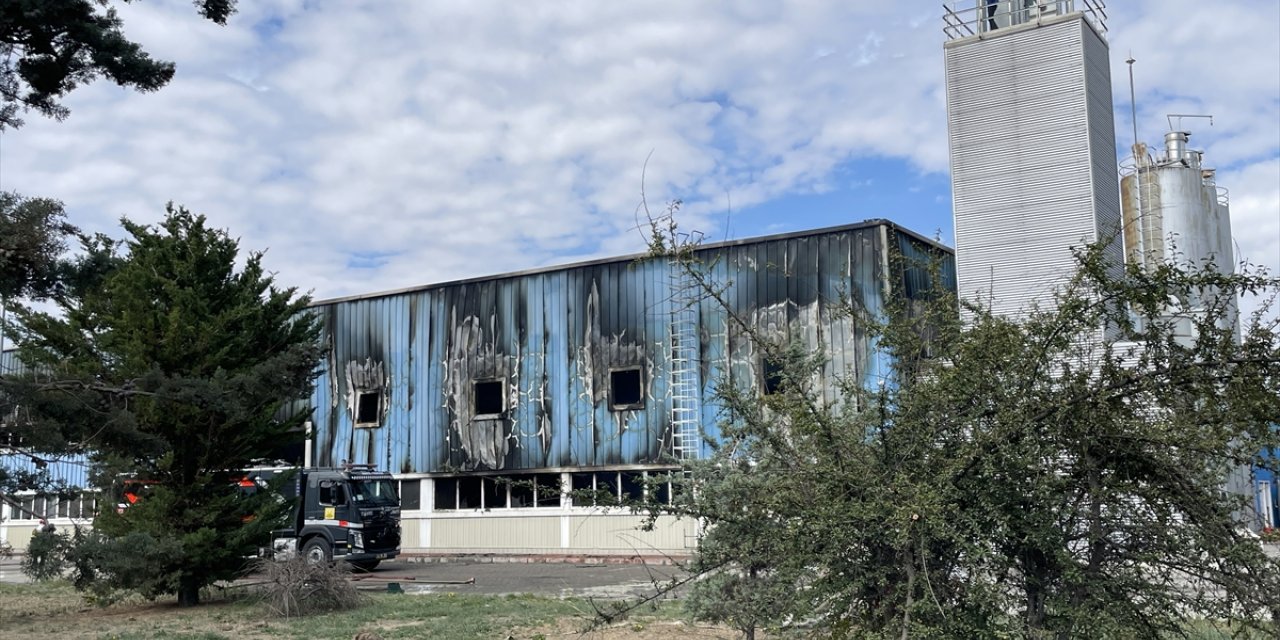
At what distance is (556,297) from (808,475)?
22152mm

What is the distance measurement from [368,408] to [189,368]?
1440 cm

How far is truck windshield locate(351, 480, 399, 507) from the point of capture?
76.7 ft

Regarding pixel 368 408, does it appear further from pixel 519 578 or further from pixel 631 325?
pixel 519 578

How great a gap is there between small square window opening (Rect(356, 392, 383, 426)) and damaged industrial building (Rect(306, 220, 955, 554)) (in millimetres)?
46

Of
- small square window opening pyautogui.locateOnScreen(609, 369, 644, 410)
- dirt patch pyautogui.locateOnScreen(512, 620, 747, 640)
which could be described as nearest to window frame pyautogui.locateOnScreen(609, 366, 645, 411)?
small square window opening pyautogui.locateOnScreen(609, 369, 644, 410)

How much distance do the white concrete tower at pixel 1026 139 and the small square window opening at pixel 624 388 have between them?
8.33 metres

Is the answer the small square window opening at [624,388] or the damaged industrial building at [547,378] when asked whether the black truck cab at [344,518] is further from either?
the small square window opening at [624,388]

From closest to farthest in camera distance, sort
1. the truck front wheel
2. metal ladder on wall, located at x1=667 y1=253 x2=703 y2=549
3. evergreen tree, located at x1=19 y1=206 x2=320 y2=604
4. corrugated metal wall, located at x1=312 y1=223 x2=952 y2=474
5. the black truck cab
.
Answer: evergreen tree, located at x1=19 y1=206 x2=320 y2=604 < the black truck cab < the truck front wheel < corrugated metal wall, located at x1=312 y1=223 x2=952 y2=474 < metal ladder on wall, located at x1=667 y1=253 x2=703 y2=549

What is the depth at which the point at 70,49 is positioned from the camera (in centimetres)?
1169

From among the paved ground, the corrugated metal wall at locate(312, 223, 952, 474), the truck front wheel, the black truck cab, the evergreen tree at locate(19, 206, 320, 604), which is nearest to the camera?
the evergreen tree at locate(19, 206, 320, 604)

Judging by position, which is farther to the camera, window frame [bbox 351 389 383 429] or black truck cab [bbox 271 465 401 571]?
window frame [bbox 351 389 383 429]

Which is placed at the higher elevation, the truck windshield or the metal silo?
the metal silo

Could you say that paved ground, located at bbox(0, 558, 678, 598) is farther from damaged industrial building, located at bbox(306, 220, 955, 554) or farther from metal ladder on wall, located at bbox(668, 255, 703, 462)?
metal ladder on wall, located at bbox(668, 255, 703, 462)

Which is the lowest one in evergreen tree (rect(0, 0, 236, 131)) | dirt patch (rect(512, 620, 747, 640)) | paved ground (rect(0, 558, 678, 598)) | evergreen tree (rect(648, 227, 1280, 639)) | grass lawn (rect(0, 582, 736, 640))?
paved ground (rect(0, 558, 678, 598))
